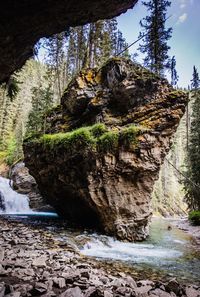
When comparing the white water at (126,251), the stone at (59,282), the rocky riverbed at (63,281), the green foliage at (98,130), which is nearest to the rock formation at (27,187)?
the green foliage at (98,130)

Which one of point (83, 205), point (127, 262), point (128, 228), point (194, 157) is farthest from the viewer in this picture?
point (194, 157)

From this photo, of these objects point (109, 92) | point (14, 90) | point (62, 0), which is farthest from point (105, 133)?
point (62, 0)

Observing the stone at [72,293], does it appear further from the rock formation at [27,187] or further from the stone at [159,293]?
the rock formation at [27,187]

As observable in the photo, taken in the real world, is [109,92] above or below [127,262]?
above

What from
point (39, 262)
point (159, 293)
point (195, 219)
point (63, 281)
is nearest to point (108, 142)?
point (39, 262)

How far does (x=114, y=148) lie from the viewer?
1267 cm

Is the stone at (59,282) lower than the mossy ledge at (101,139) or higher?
lower

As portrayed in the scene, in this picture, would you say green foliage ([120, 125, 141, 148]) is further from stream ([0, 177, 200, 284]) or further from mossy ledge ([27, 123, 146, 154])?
stream ([0, 177, 200, 284])

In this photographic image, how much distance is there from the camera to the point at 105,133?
13.1 m

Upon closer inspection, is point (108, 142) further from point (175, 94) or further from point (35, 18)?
point (35, 18)

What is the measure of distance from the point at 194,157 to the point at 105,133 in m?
13.8

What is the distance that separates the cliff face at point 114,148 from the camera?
12656mm

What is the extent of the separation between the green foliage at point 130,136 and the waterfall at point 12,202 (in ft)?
45.8

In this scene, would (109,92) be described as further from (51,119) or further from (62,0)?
(62,0)
